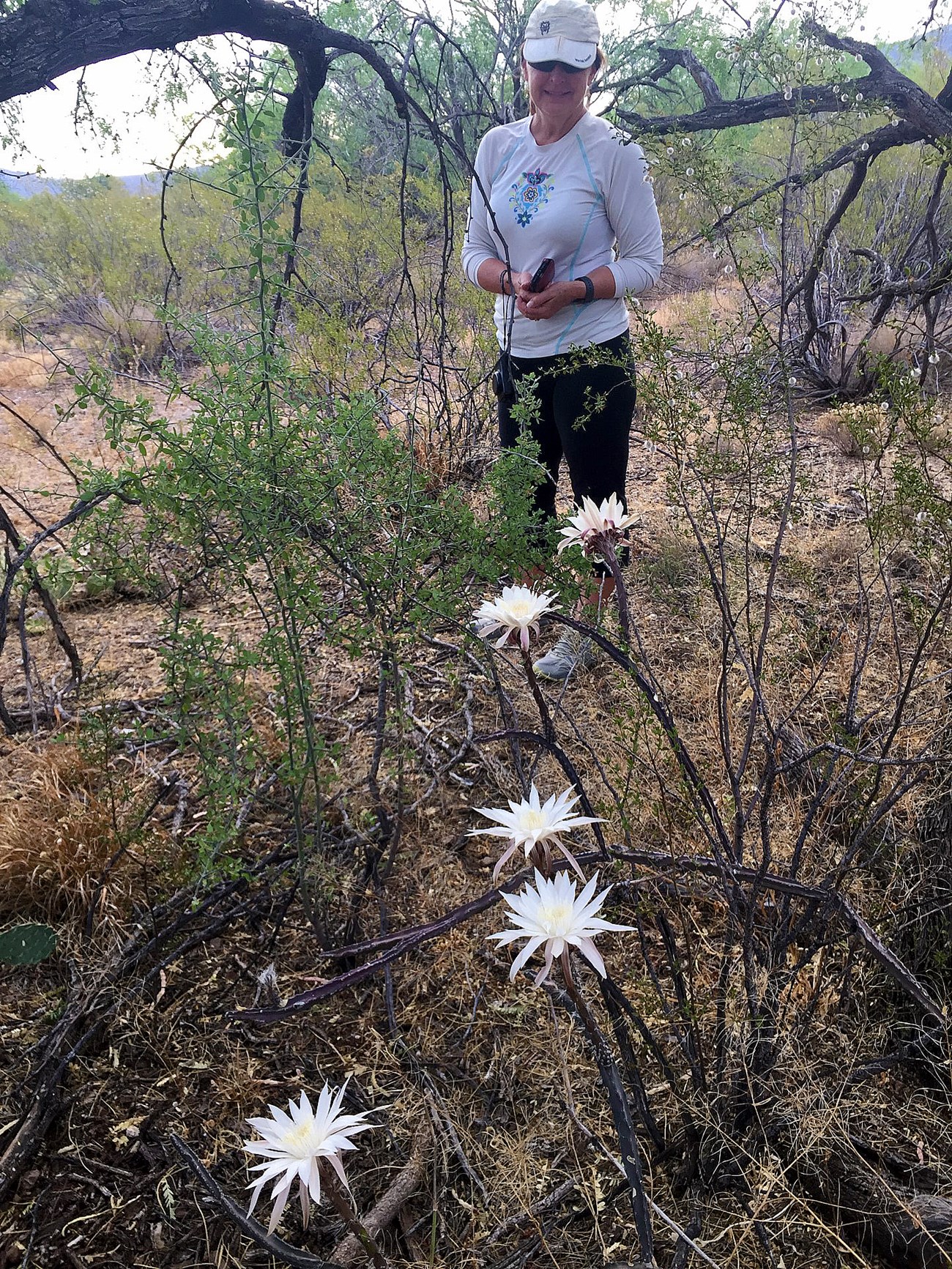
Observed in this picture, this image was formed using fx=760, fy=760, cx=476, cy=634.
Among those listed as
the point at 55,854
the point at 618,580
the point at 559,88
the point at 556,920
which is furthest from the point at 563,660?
the point at 556,920

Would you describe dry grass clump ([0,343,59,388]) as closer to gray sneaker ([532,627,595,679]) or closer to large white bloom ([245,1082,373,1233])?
gray sneaker ([532,627,595,679])

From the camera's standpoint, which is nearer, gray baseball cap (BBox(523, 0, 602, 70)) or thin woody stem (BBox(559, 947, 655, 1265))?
thin woody stem (BBox(559, 947, 655, 1265))

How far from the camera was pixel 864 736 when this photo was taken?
1.69 m

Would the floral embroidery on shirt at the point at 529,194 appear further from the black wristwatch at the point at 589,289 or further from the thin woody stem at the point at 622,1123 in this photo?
the thin woody stem at the point at 622,1123

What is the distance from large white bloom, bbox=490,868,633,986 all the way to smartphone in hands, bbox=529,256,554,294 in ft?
5.76

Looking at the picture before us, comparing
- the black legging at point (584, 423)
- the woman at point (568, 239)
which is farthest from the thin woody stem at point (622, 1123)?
Result: the black legging at point (584, 423)

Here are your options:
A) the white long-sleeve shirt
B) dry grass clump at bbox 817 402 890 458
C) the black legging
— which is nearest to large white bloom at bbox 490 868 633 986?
dry grass clump at bbox 817 402 890 458

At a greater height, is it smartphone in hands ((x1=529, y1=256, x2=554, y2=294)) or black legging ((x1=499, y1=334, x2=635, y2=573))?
smartphone in hands ((x1=529, y1=256, x2=554, y2=294))

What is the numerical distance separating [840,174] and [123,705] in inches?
297

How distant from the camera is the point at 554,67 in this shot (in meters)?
1.98

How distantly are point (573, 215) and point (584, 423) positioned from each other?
0.56 metres

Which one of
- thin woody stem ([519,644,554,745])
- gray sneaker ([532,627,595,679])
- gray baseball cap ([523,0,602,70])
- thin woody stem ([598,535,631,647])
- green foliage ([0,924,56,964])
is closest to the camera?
thin woody stem ([519,644,554,745])

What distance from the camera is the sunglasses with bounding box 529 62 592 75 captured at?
6.43ft

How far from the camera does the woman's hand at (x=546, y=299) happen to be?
205cm
